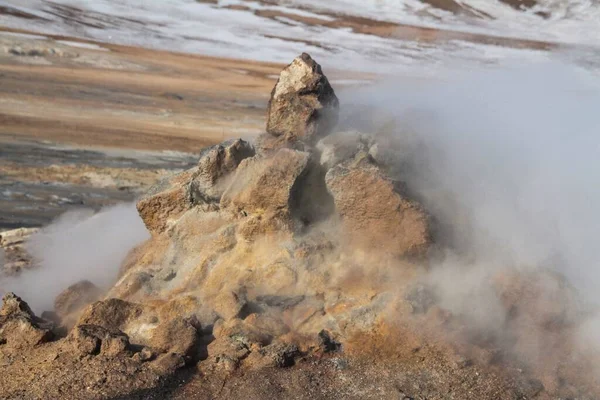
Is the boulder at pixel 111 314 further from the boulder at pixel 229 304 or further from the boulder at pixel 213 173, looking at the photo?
the boulder at pixel 213 173

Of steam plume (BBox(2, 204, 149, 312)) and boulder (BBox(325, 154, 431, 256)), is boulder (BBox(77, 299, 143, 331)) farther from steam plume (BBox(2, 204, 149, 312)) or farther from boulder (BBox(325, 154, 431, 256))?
boulder (BBox(325, 154, 431, 256))

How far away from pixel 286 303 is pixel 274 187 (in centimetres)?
79

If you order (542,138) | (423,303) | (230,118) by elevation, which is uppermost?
(542,138)

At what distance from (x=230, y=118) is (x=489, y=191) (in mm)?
14300

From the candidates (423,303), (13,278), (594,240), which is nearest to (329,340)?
(423,303)

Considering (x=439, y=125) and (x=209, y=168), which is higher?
(x=439, y=125)

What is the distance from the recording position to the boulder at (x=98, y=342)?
468 cm

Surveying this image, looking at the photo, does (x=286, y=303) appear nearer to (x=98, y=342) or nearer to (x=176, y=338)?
(x=176, y=338)

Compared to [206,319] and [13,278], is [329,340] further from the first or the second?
[13,278]

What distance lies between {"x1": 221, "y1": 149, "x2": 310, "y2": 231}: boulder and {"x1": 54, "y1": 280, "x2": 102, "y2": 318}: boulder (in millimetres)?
1365

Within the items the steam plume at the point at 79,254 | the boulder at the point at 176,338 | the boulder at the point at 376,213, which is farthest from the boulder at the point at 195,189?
the boulder at the point at 176,338

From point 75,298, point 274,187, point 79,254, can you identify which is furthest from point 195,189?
point 79,254

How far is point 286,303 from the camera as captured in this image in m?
5.18

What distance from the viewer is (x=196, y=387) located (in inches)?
178
